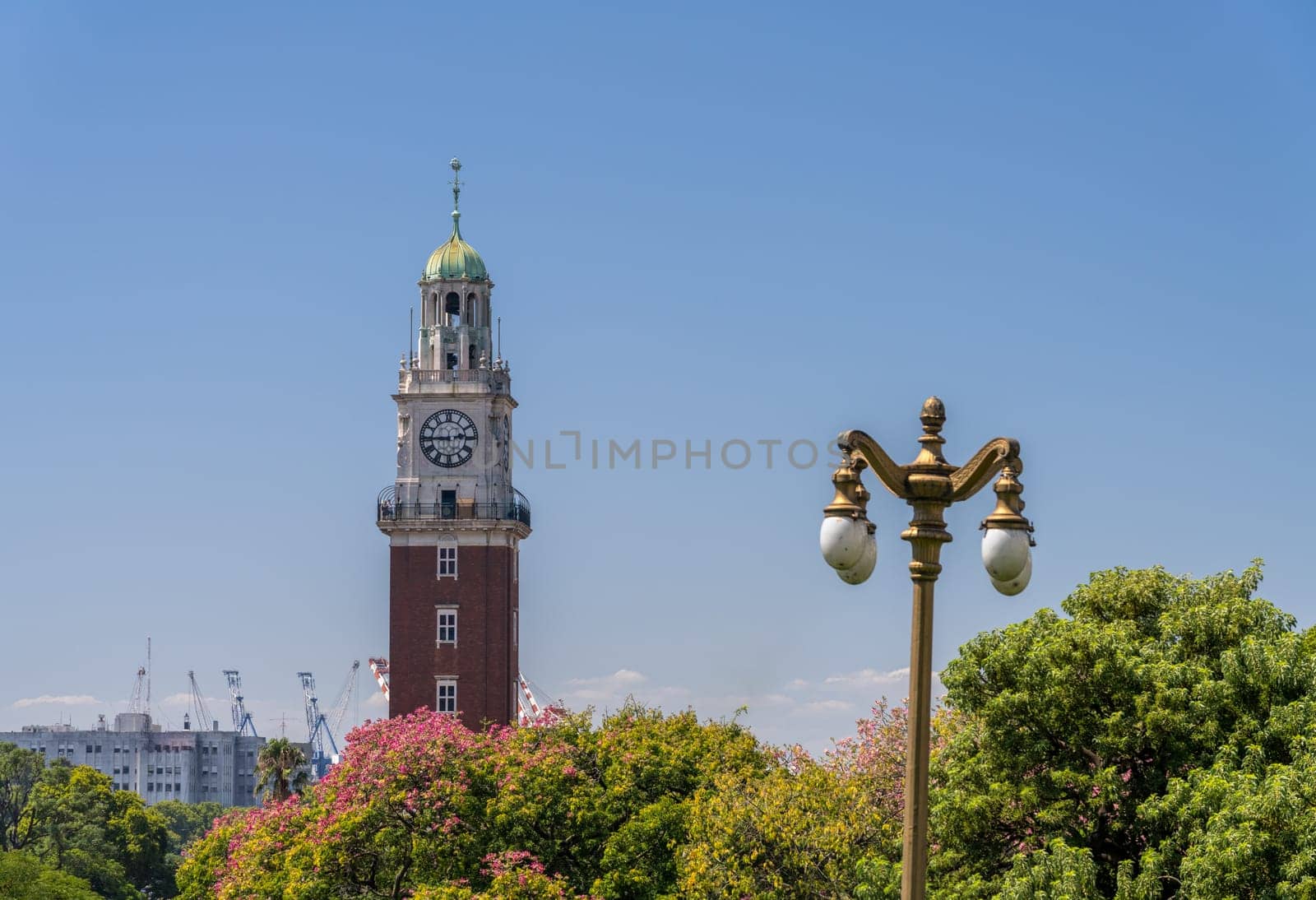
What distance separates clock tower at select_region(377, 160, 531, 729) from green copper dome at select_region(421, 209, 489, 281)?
2.60 m

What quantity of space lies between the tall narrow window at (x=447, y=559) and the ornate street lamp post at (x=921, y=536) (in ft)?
228

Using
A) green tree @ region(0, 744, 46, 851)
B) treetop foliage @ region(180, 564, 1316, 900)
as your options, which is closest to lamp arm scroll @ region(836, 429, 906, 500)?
treetop foliage @ region(180, 564, 1316, 900)

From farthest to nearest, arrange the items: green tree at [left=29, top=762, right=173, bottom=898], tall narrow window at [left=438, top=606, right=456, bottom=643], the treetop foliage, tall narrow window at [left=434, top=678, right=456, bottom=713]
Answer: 1. green tree at [left=29, top=762, right=173, bottom=898]
2. tall narrow window at [left=438, top=606, right=456, bottom=643]
3. tall narrow window at [left=434, top=678, right=456, bottom=713]
4. the treetop foliage

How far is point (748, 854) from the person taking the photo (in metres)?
48.9

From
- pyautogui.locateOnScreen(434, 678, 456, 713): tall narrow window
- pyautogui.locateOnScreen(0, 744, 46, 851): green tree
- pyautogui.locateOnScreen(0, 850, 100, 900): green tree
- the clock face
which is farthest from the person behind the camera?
pyautogui.locateOnScreen(0, 744, 46, 851): green tree

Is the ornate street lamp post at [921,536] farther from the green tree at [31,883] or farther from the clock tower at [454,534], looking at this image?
the clock tower at [454,534]

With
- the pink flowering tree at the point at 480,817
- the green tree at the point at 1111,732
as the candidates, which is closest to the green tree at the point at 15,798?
the pink flowering tree at the point at 480,817

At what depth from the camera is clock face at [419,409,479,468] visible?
88500mm

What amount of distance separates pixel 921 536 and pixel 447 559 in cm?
7007

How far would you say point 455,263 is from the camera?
91.1m

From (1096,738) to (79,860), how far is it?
87357 millimetres

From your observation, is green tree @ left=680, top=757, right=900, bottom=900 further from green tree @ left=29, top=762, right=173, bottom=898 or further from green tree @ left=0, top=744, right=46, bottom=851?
green tree @ left=0, top=744, right=46, bottom=851

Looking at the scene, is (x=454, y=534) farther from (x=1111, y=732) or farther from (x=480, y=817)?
(x=1111, y=732)

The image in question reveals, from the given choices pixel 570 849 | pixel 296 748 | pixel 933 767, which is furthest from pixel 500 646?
pixel 933 767
